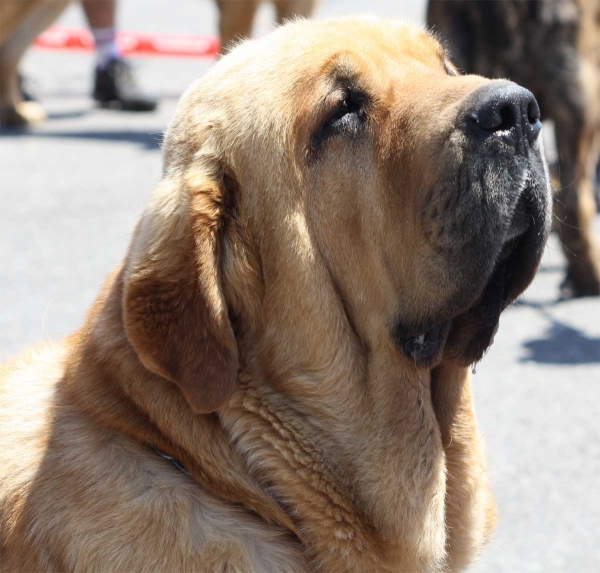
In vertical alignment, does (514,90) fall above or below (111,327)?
above

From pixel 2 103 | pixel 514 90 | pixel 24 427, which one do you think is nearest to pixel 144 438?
pixel 24 427

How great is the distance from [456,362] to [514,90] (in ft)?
2.67

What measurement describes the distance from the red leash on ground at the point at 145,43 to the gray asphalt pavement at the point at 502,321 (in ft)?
7.37

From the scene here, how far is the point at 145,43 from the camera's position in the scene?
14.1 m

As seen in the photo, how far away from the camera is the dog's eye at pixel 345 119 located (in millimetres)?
2725

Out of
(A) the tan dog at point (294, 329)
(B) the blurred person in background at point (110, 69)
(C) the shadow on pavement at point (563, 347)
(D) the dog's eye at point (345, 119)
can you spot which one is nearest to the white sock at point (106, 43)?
(B) the blurred person in background at point (110, 69)

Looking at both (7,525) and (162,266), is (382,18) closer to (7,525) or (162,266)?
(162,266)

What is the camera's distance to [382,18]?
3086 mm

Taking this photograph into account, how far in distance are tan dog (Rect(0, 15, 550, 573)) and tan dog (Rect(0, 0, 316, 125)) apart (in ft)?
18.7

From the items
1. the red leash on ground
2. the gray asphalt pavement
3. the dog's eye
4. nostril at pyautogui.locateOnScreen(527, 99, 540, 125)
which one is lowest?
the red leash on ground

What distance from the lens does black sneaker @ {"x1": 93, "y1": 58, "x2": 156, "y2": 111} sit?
34.8 feet

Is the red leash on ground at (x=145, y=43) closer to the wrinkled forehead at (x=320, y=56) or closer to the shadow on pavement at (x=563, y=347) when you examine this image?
the shadow on pavement at (x=563, y=347)

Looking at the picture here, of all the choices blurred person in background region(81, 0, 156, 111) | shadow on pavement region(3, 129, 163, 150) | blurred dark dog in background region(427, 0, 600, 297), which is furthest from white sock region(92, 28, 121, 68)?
blurred dark dog in background region(427, 0, 600, 297)

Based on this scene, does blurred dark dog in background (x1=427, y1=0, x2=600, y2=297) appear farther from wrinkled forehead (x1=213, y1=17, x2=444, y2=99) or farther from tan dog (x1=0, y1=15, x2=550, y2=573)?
tan dog (x1=0, y1=15, x2=550, y2=573)
